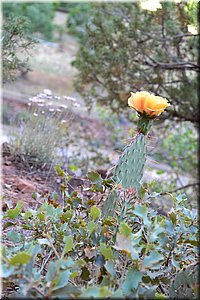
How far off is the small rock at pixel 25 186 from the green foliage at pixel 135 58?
220cm

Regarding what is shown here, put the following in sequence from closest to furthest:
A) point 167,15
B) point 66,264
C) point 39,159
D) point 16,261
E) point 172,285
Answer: point 16,261 → point 66,264 → point 172,285 → point 39,159 → point 167,15

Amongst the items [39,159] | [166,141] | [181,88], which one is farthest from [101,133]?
[39,159]

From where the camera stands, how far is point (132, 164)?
2.20 metres

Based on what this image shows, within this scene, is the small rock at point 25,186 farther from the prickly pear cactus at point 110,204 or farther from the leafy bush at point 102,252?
the prickly pear cactus at point 110,204

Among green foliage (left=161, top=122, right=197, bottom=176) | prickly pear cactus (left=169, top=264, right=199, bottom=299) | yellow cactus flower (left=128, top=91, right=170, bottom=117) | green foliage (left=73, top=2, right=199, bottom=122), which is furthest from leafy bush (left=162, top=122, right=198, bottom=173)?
prickly pear cactus (left=169, top=264, right=199, bottom=299)

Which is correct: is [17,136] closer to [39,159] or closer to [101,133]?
[39,159]

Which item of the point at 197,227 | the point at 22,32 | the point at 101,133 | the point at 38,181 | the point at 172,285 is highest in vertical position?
the point at 22,32

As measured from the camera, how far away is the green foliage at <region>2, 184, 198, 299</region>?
1.52 metres

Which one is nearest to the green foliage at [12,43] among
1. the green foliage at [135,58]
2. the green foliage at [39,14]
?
the green foliage at [135,58]

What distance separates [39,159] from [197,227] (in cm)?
286

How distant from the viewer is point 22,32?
428 cm

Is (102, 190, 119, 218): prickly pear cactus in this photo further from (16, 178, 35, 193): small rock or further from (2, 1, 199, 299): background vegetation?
(16, 178, 35, 193): small rock

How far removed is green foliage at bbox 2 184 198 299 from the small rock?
1520 millimetres

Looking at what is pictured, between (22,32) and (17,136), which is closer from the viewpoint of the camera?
(22,32)
